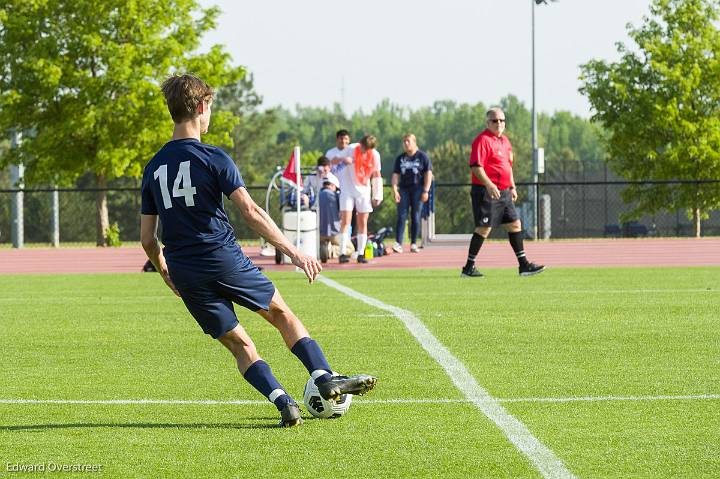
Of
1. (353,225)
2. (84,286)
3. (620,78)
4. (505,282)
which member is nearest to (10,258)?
(353,225)

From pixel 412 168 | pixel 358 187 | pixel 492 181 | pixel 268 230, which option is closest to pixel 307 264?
pixel 268 230

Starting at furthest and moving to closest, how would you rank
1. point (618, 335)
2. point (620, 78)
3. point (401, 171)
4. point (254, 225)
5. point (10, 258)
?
1. point (620, 78)
2. point (10, 258)
3. point (401, 171)
4. point (618, 335)
5. point (254, 225)

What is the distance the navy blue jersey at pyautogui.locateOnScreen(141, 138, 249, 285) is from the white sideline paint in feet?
4.75

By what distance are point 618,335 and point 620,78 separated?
136 ft

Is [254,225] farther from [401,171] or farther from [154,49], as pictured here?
[154,49]

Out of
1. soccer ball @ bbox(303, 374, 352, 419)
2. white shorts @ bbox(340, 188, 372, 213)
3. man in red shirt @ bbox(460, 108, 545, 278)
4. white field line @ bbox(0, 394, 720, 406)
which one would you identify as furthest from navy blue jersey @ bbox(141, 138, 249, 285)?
white shorts @ bbox(340, 188, 372, 213)

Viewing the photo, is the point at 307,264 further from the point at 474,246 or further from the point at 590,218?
the point at 590,218

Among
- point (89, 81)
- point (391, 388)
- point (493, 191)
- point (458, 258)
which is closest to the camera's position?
point (391, 388)

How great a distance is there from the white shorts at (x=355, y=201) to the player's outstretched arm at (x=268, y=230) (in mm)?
14688

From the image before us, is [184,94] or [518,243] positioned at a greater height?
[184,94]

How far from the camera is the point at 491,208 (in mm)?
16703

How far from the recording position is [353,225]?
25.0m

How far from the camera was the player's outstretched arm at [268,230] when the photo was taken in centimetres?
621

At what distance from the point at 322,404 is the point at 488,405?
0.88m
